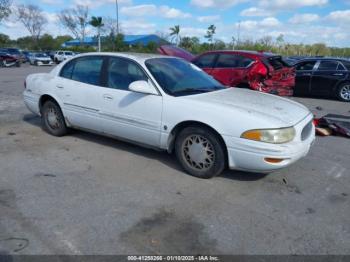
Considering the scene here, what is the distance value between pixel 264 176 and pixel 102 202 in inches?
A: 83.9

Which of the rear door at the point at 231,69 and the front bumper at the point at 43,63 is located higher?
the rear door at the point at 231,69

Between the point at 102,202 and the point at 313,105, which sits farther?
the point at 313,105

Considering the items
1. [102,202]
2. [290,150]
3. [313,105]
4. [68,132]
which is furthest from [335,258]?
[313,105]

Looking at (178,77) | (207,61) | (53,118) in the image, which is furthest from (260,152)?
(207,61)

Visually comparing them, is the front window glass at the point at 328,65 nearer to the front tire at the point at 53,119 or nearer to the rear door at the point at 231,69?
the rear door at the point at 231,69

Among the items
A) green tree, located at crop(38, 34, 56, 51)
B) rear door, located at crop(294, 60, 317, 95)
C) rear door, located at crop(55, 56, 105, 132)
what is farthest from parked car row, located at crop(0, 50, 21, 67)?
green tree, located at crop(38, 34, 56, 51)

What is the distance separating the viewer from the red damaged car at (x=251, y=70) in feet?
29.8

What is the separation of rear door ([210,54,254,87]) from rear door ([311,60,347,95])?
3450 mm

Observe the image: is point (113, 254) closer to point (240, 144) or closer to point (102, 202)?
point (102, 202)

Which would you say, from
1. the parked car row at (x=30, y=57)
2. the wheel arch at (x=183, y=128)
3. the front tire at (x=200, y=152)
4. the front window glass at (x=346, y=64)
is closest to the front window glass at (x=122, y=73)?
the wheel arch at (x=183, y=128)

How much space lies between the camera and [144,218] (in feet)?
10.8

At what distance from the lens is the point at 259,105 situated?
166 inches

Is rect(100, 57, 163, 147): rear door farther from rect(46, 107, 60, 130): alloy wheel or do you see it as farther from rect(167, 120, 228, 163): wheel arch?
rect(46, 107, 60, 130): alloy wheel

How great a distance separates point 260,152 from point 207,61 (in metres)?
6.76
